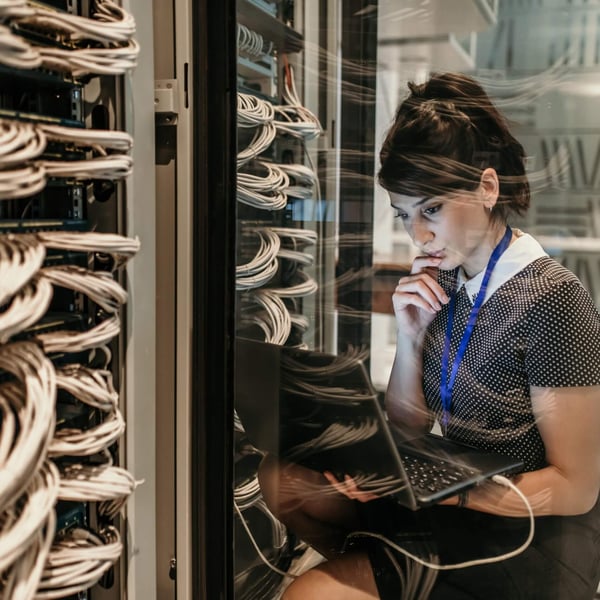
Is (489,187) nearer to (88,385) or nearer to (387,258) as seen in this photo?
(387,258)

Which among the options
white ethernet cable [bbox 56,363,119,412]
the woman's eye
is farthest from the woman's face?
white ethernet cable [bbox 56,363,119,412]

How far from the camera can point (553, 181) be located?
950mm

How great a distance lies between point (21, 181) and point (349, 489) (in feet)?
2.35

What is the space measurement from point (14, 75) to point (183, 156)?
0.28m

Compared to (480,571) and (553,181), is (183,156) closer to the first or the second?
(553,181)

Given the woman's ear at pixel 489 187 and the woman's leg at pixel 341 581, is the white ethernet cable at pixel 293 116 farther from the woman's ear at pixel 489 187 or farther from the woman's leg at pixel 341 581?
the woman's leg at pixel 341 581

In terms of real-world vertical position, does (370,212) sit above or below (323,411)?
above

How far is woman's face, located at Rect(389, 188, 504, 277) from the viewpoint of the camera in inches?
39.2

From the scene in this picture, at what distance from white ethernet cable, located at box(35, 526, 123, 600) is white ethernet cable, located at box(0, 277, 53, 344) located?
0.88 feet

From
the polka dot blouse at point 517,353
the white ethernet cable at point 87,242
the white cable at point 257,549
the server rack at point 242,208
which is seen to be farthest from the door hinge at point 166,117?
the white cable at point 257,549

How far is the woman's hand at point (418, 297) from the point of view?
1.04 m

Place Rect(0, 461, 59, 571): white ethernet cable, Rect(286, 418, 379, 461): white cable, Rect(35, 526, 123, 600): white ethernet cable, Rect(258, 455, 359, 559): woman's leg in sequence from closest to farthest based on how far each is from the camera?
Rect(0, 461, 59, 571): white ethernet cable → Rect(35, 526, 123, 600): white ethernet cable → Rect(286, 418, 379, 461): white cable → Rect(258, 455, 359, 559): woman's leg

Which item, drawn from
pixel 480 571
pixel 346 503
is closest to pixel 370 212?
pixel 346 503

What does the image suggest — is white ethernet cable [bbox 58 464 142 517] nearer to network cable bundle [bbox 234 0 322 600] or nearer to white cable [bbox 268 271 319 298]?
network cable bundle [bbox 234 0 322 600]
